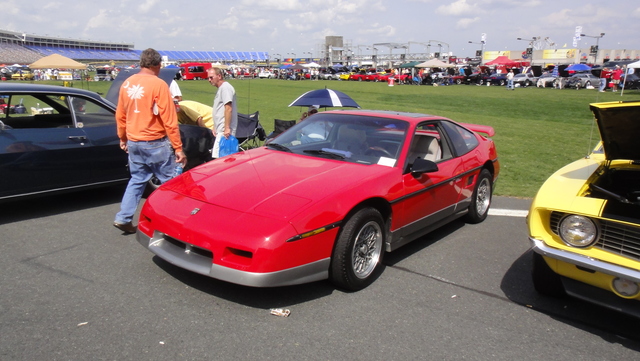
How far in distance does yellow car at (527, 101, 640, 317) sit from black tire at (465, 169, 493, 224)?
173 cm

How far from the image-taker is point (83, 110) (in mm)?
5797

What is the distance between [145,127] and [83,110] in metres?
1.71

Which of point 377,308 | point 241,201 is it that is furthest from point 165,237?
point 377,308

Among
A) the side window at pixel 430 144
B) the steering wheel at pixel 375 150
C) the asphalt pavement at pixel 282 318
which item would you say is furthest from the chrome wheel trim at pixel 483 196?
the steering wheel at pixel 375 150

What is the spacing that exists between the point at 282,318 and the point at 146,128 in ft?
8.01

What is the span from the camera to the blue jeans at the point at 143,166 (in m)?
4.68

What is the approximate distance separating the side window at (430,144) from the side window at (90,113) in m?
3.73

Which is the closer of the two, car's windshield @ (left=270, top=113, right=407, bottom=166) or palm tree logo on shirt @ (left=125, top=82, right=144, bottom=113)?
car's windshield @ (left=270, top=113, right=407, bottom=166)

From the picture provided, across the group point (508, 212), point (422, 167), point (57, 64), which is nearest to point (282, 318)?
point (422, 167)

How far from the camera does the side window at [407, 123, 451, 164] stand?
4.88 m

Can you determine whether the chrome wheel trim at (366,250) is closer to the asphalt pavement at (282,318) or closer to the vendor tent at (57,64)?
the asphalt pavement at (282,318)

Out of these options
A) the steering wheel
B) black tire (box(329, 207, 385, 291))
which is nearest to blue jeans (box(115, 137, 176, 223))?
the steering wheel

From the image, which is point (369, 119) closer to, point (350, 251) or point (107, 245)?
point (350, 251)

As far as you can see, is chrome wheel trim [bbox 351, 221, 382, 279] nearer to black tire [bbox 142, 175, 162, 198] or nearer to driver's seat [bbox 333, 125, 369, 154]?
driver's seat [bbox 333, 125, 369, 154]
